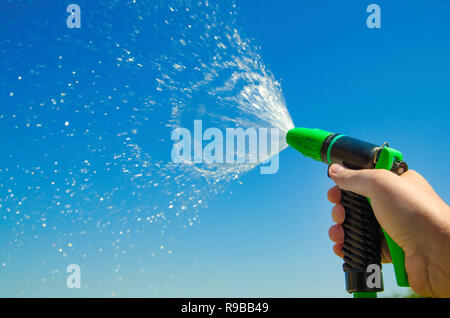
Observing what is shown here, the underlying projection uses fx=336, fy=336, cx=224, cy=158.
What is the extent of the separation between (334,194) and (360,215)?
0.51 m

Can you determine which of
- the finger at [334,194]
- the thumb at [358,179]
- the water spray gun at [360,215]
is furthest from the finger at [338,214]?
the thumb at [358,179]

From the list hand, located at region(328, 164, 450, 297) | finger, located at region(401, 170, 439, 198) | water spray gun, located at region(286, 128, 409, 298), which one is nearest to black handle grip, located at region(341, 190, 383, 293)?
water spray gun, located at region(286, 128, 409, 298)

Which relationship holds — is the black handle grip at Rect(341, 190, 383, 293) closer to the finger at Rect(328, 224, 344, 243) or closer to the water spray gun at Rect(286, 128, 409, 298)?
the water spray gun at Rect(286, 128, 409, 298)

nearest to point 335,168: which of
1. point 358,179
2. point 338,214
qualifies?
point 358,179

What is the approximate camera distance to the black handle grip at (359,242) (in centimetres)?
213

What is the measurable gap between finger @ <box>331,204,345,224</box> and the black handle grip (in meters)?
0.18

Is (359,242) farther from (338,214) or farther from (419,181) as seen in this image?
(419,181)

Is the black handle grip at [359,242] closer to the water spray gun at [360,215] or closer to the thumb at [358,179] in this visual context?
the water spray gun at [360,215]

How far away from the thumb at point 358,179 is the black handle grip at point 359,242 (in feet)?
0.51

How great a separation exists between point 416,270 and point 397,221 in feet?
1.00

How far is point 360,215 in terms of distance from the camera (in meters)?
2.34

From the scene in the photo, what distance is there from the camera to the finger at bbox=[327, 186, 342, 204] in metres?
2.82
